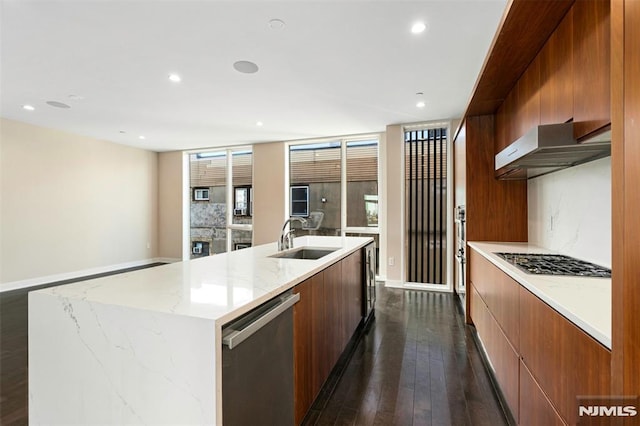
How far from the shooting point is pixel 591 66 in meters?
1.30

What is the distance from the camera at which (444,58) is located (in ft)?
9.00

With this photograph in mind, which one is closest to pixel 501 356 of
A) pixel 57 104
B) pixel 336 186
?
pixel 336 186

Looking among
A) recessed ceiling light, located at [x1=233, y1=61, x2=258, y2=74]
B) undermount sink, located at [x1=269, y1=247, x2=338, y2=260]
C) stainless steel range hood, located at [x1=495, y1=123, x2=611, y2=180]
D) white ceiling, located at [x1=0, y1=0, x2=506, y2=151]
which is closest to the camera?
stainless steel range hood, located at [x1=495, y1=123, x2=611, y2=180]

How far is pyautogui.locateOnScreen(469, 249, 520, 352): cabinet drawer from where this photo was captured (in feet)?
5.32

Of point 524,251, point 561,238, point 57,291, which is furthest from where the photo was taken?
point 524,251

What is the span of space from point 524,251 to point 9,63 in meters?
4.99

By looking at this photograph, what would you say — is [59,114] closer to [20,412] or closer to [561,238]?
[20,412]

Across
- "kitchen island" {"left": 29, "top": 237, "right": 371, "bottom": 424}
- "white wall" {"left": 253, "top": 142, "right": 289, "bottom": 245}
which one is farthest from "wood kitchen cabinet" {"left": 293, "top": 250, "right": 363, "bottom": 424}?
"white wall" {"left": 253, "top": 142, "right": 289, "bottom": 245}

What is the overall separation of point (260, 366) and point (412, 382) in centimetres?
144

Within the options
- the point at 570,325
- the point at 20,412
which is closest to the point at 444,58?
the point at 570,325

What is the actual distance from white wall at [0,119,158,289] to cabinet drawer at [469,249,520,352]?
6586 millimetres

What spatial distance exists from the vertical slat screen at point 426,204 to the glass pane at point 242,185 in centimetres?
343

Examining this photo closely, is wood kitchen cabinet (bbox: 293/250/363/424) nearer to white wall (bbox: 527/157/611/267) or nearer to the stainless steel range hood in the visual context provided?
the stainless steel range hood

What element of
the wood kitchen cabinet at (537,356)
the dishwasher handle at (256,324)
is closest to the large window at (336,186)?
the wood kitchen cabinet at (537,356)
